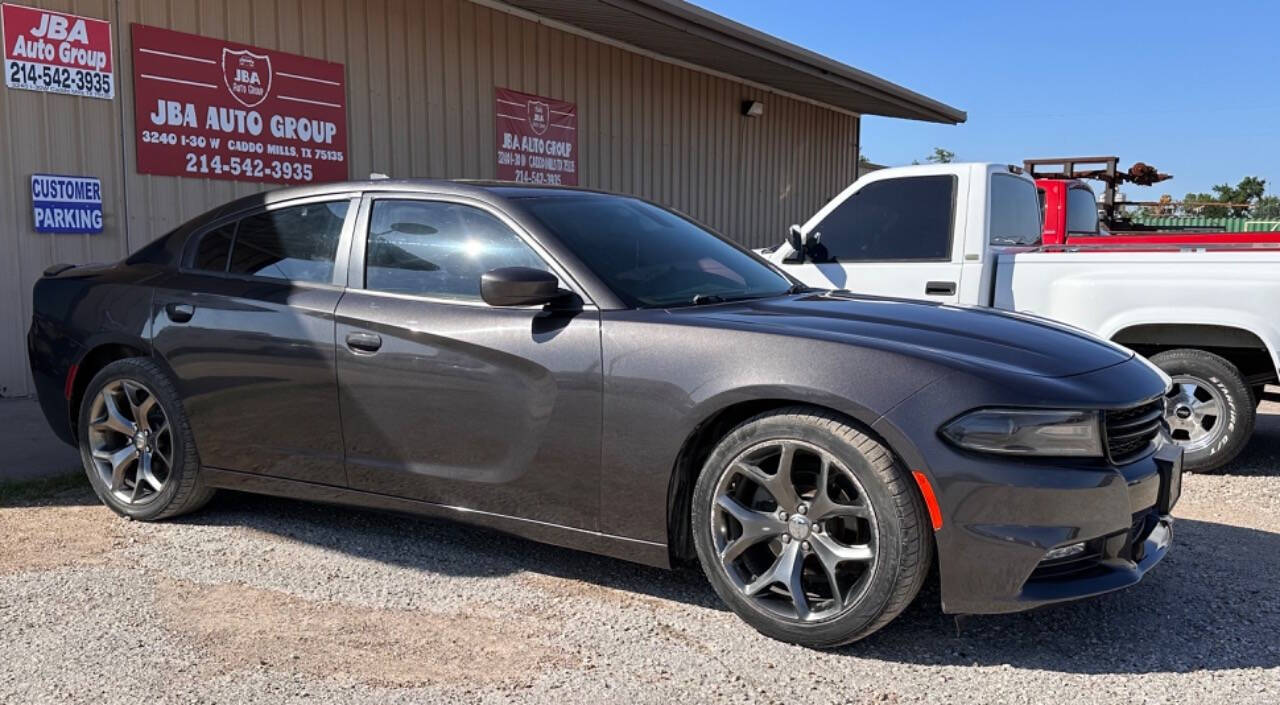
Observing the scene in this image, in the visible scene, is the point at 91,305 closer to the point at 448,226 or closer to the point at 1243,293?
the point at 448,226

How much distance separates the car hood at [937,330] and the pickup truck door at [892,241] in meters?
2.70

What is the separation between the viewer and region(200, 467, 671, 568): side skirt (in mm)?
3533

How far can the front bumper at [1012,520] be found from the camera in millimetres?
2979

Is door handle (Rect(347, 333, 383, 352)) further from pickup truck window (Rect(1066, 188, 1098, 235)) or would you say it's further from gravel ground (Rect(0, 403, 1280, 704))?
pickup truck window (Rect(1066, 188, 1098, 235))

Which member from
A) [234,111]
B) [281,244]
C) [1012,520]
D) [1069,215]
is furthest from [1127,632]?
[234,111]

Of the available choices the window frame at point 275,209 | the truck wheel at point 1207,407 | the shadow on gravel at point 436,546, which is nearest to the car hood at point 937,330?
the shadow on gravel at point 436,546

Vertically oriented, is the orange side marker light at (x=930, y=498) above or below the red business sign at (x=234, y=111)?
below

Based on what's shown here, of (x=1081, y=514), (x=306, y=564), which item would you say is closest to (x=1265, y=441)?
(x=1081, y=514)

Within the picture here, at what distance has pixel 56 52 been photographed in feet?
24.4

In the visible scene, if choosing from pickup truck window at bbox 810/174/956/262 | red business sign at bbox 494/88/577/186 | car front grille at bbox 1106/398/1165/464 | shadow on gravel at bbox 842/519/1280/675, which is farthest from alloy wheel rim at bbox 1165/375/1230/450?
red business sign at bbox 494/88/577/186

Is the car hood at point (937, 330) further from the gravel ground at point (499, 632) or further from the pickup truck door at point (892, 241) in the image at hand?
the pickup truck door at point (892, 241)

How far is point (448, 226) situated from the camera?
408 centimetres

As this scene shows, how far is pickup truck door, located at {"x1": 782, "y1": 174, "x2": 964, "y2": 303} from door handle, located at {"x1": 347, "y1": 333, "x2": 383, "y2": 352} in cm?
378

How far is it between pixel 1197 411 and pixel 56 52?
7.97m
